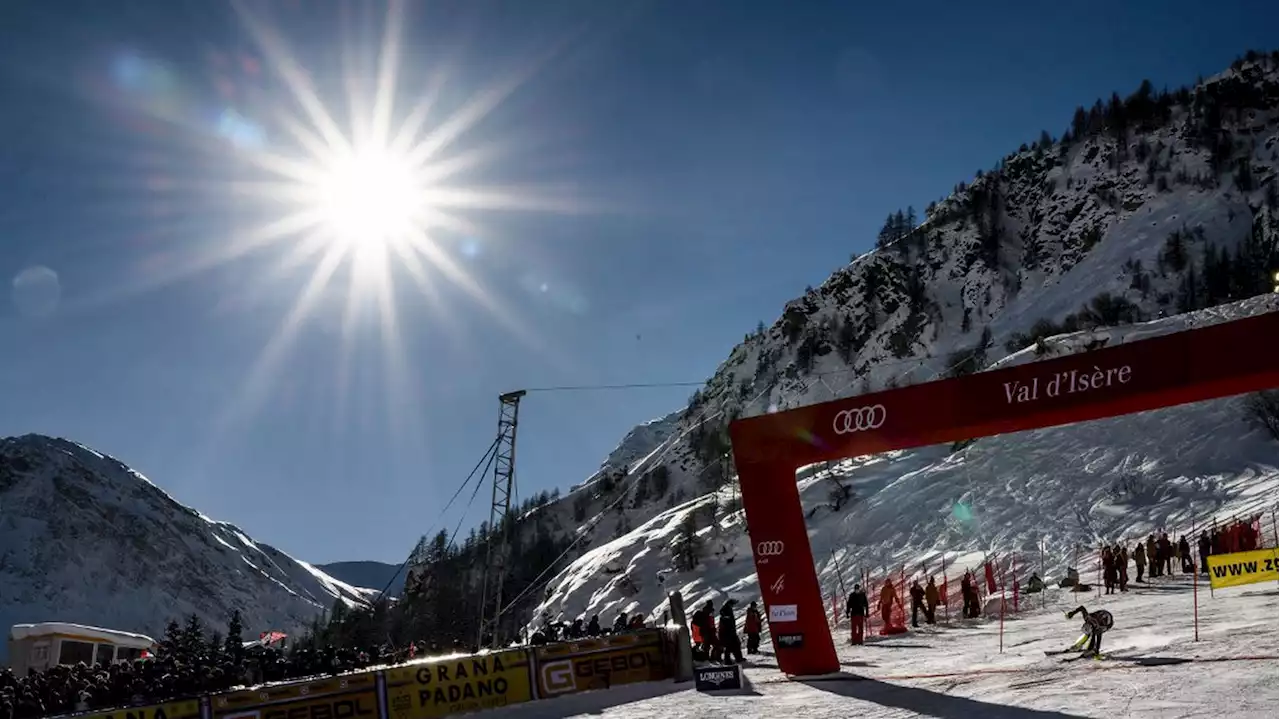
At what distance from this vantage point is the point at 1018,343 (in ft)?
320

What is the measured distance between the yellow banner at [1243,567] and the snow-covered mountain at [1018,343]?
2528 cm

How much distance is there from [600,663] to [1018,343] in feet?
300

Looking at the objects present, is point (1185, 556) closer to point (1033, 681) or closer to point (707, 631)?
point (707, 631)

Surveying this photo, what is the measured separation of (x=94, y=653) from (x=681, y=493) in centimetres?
13392

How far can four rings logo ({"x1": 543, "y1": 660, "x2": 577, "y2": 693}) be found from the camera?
16.4 m

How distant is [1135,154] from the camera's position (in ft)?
502

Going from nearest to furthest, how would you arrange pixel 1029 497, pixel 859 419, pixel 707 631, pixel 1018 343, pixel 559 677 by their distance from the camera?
pixel 859 419, pixel 559 677, pixel 707 631, pixel 1029 497, pixel 1018 343

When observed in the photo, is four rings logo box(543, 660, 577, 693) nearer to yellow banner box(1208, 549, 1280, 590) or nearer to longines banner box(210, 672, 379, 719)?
longines banner box(210, 672, 379, 719)

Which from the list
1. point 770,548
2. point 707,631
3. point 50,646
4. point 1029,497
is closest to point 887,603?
point 707,631

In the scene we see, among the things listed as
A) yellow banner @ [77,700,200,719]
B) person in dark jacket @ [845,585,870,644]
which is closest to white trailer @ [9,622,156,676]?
yellow banner @ [77,700,200,719]

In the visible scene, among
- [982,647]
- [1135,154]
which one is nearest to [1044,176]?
[1135,154]

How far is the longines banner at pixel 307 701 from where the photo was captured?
50.6 ft

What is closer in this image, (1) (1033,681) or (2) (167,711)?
(1) (1033,681)

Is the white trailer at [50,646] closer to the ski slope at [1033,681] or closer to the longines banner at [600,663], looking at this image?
the longines banner at [600,663]
